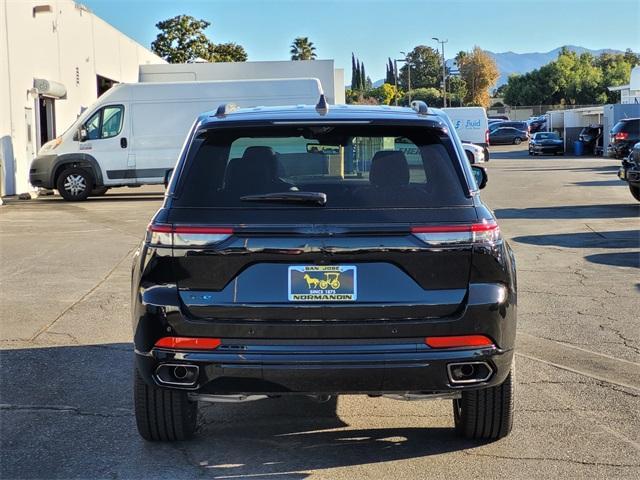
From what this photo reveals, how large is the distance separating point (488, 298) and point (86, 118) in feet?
62.5

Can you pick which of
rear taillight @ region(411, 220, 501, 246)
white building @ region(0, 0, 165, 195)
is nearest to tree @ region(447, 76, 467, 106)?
white building @ region(0, 0, 165, 195)

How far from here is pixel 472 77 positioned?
104250 millimetres

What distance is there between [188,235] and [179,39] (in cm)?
6164

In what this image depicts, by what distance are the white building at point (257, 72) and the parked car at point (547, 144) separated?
18.8 meters

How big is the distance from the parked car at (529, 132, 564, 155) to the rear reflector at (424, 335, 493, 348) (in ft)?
139

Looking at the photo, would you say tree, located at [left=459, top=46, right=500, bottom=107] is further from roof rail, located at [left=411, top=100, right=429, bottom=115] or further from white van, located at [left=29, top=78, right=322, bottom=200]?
roof rail, located at [left=411, top=100, right=429, bottom=115]

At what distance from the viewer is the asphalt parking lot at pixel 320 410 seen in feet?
14.5

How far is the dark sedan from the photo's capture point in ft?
197

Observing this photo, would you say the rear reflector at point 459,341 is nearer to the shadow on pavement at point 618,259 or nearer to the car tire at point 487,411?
the car tire at point 487,411

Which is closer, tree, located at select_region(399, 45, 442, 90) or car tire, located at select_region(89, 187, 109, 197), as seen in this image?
car tire, located at select_region(89, 187, 109, 197)

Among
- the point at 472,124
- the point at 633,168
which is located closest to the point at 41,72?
the point at 633,168

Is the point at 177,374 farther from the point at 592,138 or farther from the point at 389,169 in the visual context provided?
the point at 592,138

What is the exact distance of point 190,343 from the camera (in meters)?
3.96

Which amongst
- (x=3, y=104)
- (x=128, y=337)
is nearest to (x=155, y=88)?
(x=3, y=104)
